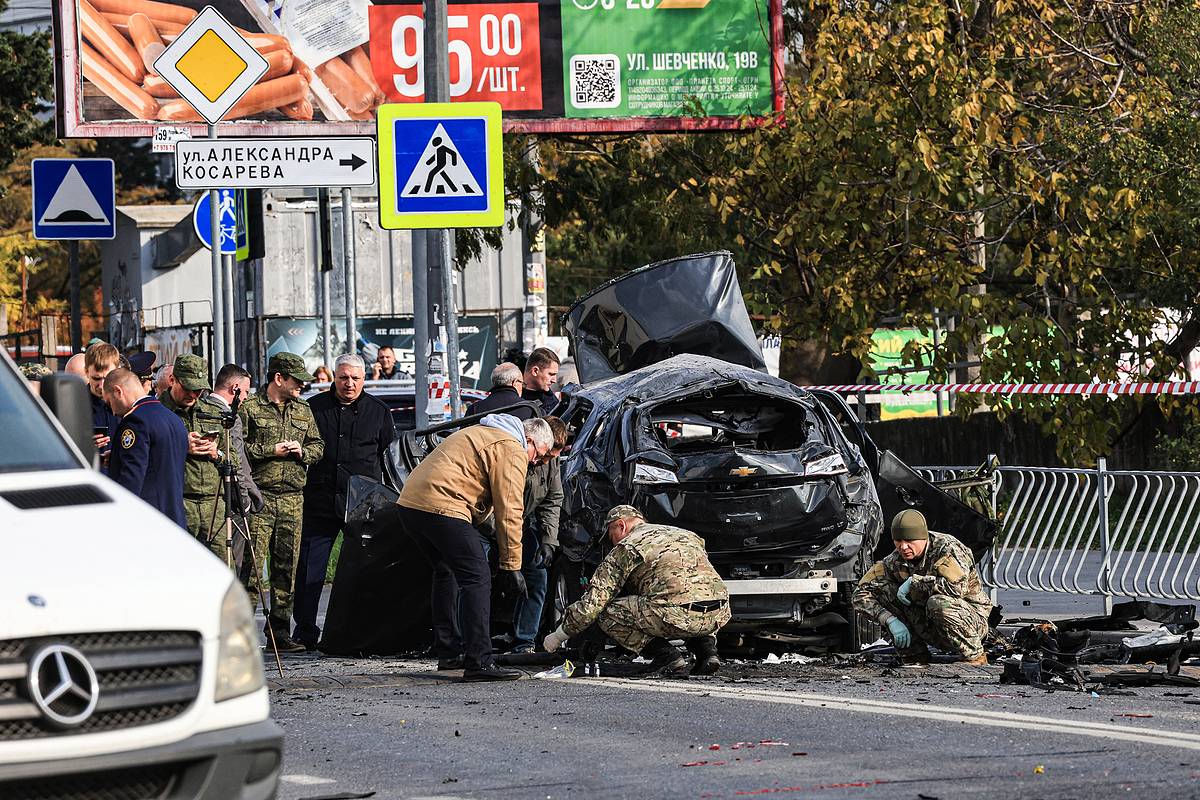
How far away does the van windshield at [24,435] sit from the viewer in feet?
19.9

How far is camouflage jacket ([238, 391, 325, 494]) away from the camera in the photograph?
12.6 meters

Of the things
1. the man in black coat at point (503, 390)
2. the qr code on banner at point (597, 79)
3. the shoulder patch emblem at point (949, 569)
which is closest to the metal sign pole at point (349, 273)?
the qr code on banner at point (597, 79)

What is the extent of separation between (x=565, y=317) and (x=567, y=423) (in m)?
1.48

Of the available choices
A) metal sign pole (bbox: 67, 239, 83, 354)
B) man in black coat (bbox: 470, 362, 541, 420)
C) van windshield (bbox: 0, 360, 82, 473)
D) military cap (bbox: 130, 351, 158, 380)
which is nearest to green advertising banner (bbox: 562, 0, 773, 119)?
metal sign pole (bbox: 67, 239, 83, 354)

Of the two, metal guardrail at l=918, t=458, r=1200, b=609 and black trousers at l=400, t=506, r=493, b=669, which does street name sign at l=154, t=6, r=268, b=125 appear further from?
metal guardrail at l=918, t=458, r=1200, b=609

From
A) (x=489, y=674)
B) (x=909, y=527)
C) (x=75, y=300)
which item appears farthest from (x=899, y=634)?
(x=75, y=300)

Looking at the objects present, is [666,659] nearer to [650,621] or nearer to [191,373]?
[650,621]

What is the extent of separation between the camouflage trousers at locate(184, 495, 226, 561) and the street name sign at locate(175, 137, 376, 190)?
91.3 inches

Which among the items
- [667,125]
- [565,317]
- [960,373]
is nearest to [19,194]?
[960,373]

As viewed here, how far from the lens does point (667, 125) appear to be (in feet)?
70.7

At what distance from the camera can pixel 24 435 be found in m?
6.21

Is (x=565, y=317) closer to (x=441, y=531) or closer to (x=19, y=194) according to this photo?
(x=441, y=531)

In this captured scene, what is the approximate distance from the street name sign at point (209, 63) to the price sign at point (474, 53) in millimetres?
7920

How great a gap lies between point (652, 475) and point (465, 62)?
11012 mm
